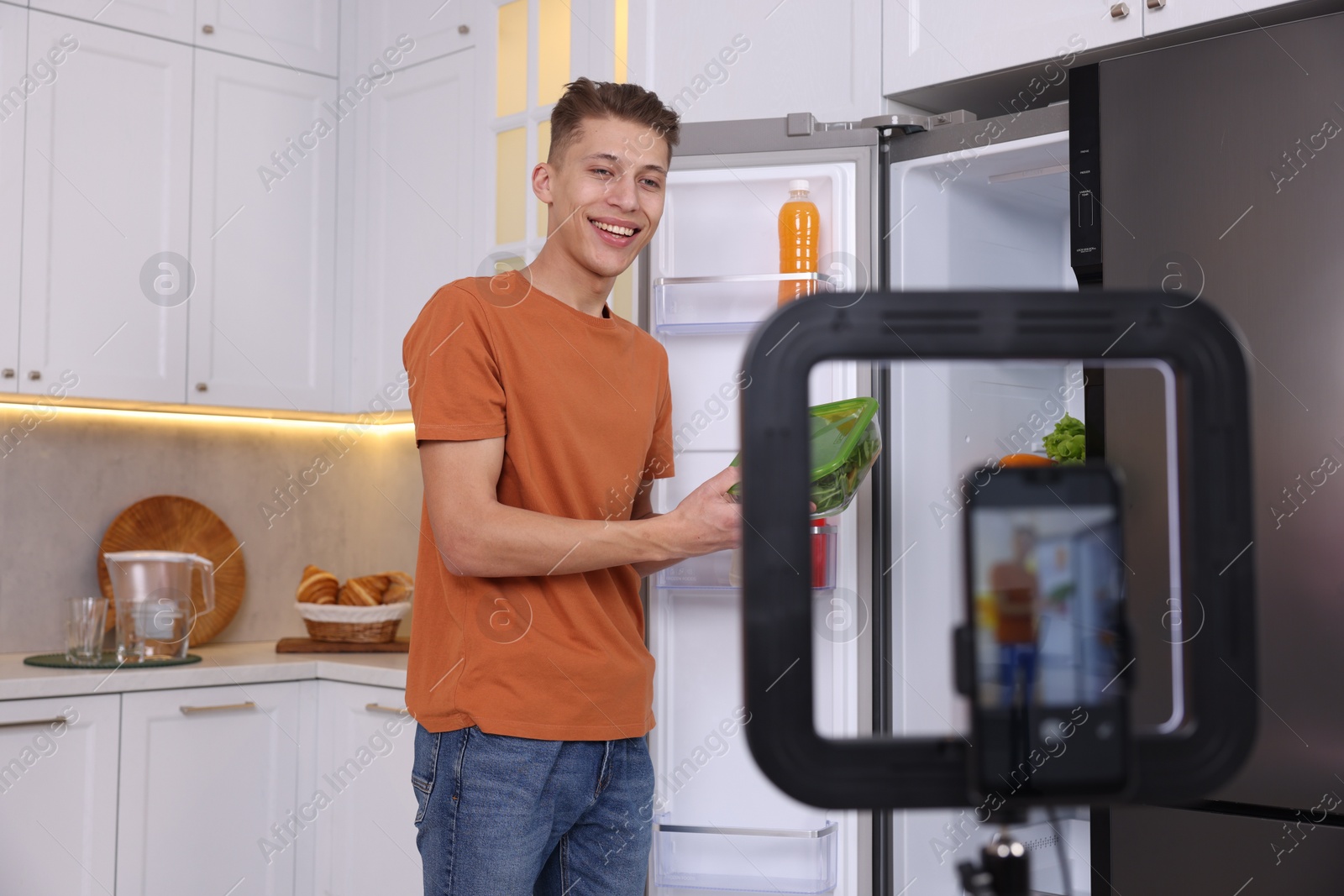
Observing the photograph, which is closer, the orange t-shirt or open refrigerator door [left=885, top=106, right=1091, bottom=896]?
the orange t-shirt

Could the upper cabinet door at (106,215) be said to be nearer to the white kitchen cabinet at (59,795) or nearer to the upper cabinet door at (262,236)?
the upper cabinet door at (262,236)

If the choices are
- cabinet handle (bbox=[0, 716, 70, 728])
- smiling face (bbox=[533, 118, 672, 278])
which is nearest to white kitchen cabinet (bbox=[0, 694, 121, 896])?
cabinet handle (bbox=[0, 716, 70, 728])

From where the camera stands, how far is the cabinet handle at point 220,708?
2357mm

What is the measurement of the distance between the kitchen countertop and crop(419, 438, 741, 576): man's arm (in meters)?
1.24

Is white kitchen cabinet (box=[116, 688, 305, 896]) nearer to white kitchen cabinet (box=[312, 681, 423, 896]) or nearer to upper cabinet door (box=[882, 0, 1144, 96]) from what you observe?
white kitchen cabinet (box=[312, 681, 423, 896])

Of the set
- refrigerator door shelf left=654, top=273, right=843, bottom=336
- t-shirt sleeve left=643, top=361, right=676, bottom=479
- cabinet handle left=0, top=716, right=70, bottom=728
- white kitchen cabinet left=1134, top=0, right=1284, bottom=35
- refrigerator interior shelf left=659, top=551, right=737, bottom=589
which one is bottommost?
cabinet handle left=0, top=716, right=70, bottom=728

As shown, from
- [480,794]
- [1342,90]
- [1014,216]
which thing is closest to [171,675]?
[480,794]

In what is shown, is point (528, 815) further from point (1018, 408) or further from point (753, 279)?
point (1018, 408)

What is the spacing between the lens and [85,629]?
241cm

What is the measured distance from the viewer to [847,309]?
1.21 ft

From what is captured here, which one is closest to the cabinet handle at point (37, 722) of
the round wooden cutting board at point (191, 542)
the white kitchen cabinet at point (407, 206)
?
the round wooden cutting board at point (191, 542)

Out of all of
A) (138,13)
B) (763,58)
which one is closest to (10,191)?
(138,13)

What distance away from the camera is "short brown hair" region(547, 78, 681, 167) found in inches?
54.6

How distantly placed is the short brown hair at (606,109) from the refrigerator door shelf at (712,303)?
0.38 m
